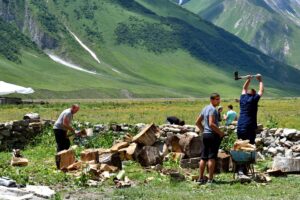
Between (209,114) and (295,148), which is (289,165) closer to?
(295,148)

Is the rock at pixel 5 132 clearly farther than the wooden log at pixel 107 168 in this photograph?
Yes

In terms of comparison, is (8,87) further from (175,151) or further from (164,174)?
(164,174)

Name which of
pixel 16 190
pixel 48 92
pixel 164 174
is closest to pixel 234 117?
pixel 164 174

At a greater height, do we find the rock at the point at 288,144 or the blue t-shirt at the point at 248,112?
the blue t-shirt at the point at 248,112

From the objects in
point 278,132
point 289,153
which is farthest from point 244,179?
point 278,132

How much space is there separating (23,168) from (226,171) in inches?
270

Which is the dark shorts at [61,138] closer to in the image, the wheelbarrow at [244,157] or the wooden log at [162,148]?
the wooden log at [162,148]

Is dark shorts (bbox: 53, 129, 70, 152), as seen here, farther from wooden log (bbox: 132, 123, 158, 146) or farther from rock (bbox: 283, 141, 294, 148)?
rock (bbox: 283, 141, 294, 148)

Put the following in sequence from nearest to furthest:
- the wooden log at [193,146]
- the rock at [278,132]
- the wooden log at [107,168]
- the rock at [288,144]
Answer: the wooden log at [107,168] < the wooden log at [193,146] < the rock at [288,144] < the rock at [278,132]

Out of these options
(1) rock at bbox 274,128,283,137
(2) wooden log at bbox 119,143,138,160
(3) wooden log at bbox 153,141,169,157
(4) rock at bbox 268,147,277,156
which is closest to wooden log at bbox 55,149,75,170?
(2) wooden log at bbox 119,143,138,160

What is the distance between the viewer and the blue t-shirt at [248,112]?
1903 cm

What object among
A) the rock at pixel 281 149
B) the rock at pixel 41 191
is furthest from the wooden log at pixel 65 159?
the rock at pixel 281 149

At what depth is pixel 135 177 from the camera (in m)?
18.5

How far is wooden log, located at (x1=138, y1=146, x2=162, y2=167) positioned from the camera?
2100 centimetres
